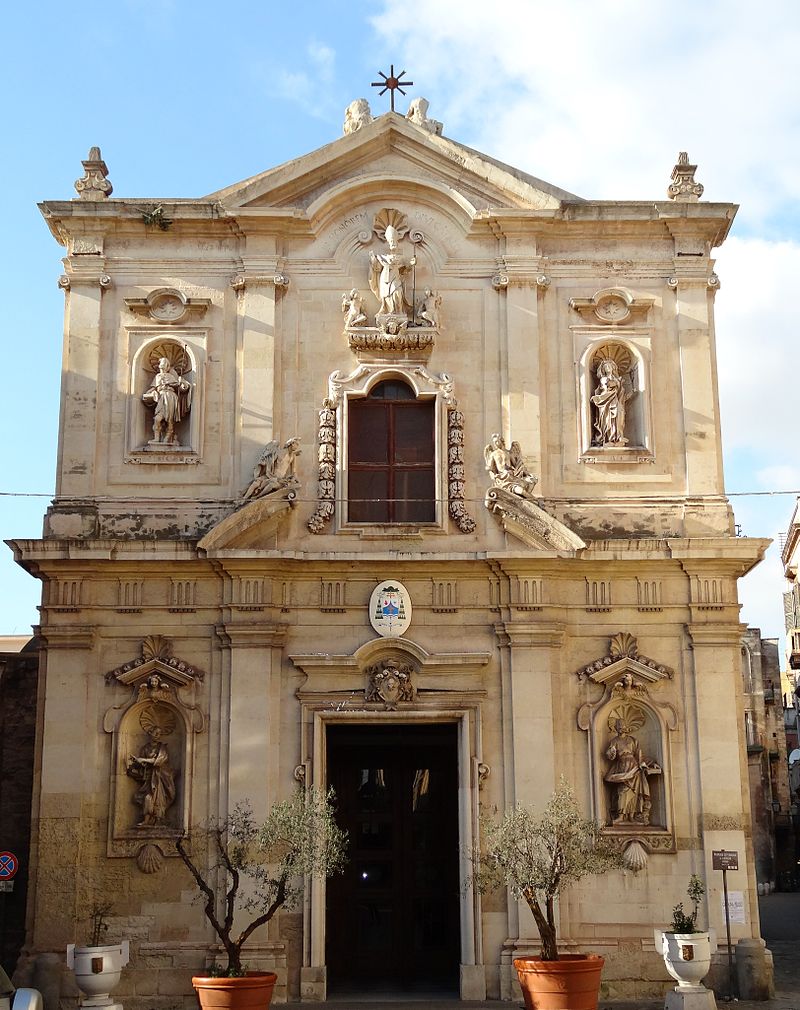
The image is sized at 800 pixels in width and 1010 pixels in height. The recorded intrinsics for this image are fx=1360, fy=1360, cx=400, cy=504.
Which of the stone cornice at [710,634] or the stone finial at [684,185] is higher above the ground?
the stone finial at [684,185]

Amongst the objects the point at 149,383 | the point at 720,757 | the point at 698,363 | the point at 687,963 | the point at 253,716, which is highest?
the point at 698,363

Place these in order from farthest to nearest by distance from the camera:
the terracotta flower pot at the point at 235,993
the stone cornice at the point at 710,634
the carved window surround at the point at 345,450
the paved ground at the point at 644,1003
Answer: the carved window surround at the point at 345,450
the stone cornice at the point at 710,634
the paved ground at the point at 644,1003
the terracotta flower pot at the point at 235,993

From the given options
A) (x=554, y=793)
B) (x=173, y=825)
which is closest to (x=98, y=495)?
(x=173, y=825)

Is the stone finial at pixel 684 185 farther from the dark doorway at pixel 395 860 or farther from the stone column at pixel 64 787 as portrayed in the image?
the stone column at pixel 64 787

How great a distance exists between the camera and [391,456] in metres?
20.3

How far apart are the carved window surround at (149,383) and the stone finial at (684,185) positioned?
756 cm

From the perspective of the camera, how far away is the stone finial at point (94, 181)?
20859 millimetres

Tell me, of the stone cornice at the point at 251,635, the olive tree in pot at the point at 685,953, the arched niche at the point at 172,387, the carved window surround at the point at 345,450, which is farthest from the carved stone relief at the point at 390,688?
the olive tree in pot at the point at 685,953

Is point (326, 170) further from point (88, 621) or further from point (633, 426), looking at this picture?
point (88, 621)

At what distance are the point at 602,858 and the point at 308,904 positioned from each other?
162 inches

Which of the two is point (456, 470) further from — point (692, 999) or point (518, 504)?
point (692, 999)

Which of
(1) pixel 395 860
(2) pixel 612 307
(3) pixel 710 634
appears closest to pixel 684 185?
(2) pixel 612 307

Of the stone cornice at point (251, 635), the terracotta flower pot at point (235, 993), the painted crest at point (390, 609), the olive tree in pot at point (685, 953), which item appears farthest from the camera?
the painted crest at point (390, 609)

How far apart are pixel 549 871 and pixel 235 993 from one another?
→ 399 centimetres
